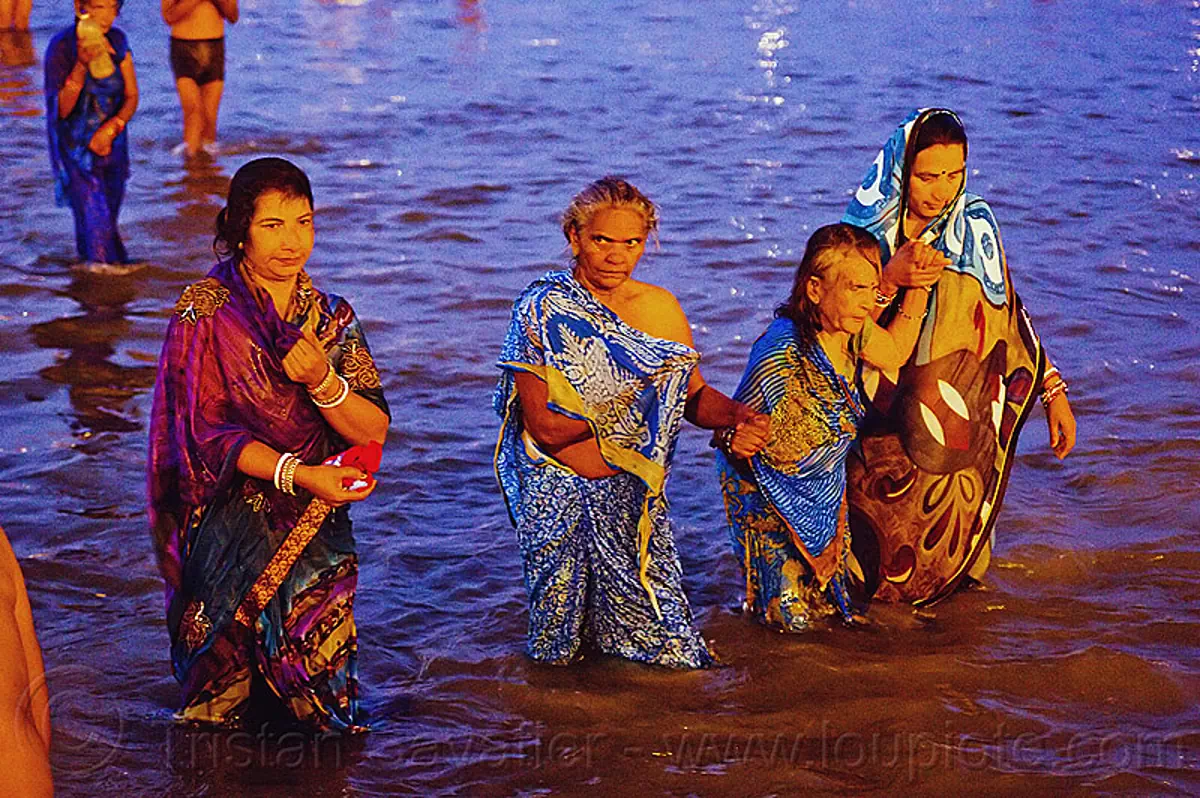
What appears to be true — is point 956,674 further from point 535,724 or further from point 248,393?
point 248,393

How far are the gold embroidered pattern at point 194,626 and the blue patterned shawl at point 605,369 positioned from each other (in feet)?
3.82

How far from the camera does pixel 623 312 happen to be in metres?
4.90

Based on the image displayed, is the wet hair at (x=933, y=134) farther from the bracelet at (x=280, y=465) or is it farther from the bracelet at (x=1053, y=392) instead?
the bracelet at (x=280, y=465)

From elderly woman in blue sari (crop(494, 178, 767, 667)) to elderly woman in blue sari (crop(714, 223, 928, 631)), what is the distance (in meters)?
0.19

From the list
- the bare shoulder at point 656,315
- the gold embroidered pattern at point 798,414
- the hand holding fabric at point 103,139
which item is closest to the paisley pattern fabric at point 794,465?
the gold embroidered pattern at point 798,414

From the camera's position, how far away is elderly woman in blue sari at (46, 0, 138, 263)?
879 cm

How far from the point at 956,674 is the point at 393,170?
816 centimetres

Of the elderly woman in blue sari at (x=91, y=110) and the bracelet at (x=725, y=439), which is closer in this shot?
the bracelet at (x=725, y=439)

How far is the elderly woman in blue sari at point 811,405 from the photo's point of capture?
5.06 metres

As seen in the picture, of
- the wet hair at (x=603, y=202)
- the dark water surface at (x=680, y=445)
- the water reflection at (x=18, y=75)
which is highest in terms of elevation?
the water reflection at (x=18, y=75)

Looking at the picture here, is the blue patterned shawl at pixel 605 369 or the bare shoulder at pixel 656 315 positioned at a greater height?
the bare shoulder at pixel 656 315

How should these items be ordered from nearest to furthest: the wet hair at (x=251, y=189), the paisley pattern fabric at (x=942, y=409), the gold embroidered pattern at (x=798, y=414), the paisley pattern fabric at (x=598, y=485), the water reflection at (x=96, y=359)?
1. the wet hair at (x=251, y=189)
2. the paisley pattern fabric at (x=598, y=485)
3. the gold embroidered pattern at (x=798, y=414)
4. the paisley pattern fabric at (x=942, y=409)
5. the water reflection at (x=96, y=359)

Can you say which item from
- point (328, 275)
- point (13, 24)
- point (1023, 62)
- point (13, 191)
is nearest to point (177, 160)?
point (13, 191)

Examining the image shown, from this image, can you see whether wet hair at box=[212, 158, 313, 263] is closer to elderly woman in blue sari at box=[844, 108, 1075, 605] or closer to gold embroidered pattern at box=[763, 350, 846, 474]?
gold embroidered pattern at box=[763, 350, 846, 474]
